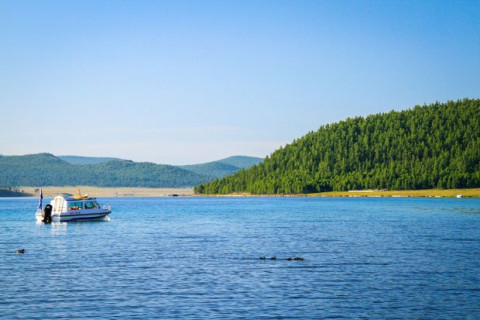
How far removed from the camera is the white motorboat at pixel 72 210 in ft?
405

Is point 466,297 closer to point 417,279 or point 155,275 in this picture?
point 417,279

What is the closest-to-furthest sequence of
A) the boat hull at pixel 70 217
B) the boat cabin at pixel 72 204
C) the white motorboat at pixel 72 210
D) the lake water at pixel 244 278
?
the lake water at pixel 244 278, the white motorboat at pixel 72 210, the boat hull at pixel 70 217, the boat cabin at pixel 72 204

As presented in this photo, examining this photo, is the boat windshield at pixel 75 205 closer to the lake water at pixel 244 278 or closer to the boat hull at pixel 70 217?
the boat hull at pixel 70 217

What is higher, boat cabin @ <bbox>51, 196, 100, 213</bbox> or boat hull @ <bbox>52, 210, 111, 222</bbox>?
boat cabin @ <bbox>51, 196, 100, 213</bbox>

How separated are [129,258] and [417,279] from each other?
27.2 meters

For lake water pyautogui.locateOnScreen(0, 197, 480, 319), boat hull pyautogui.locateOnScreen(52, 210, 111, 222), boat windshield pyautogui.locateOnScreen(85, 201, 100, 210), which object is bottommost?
lake water pyautogui.locateOnScreen(0, 197, 480, 319)

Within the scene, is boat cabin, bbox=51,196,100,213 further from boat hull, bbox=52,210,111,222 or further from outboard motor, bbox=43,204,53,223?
outboard motor, bbox=43,204,53,223

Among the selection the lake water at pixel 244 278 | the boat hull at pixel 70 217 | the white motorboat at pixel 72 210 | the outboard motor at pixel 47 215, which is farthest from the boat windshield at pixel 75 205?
the lake water at pixel 244 278

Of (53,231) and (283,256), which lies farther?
(53,231)

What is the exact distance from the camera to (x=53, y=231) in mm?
101750

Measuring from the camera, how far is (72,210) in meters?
124

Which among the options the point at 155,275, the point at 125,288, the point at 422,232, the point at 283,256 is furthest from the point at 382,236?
the point at 125,288

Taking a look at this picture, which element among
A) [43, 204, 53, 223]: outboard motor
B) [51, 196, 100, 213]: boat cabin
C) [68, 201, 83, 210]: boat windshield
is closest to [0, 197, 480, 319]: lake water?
[43, 204, 53, 223]: outboard motor

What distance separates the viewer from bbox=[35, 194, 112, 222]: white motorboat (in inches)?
4855
